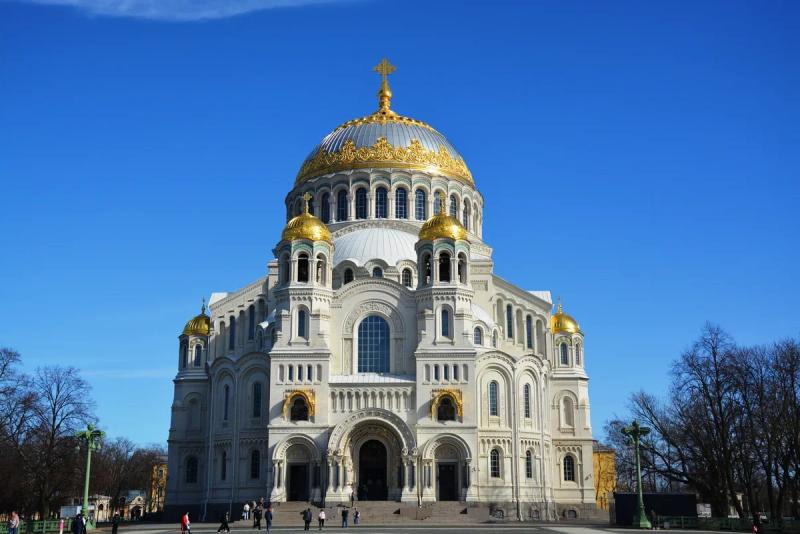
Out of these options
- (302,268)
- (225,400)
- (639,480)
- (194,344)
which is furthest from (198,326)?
(639,480)

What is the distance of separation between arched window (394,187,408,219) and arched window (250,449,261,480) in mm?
17963

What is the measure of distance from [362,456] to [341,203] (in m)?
18.7

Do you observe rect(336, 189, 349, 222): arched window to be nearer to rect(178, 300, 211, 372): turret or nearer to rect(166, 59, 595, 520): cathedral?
rect(166, 59, 595, 520): cathedral

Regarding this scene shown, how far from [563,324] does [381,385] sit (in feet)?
51.2

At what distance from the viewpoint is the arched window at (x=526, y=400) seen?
50.5m

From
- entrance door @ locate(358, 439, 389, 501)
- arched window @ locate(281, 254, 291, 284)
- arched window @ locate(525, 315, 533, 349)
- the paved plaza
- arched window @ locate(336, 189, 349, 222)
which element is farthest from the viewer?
arched window @ locate(336, 189, 349, 222)

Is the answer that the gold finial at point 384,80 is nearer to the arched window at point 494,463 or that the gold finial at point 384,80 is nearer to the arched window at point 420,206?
the arched window at point 420,206

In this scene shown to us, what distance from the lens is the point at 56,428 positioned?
47969 mm

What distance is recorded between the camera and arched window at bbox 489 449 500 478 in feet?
158

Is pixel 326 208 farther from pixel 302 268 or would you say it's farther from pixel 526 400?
pixel 526 400

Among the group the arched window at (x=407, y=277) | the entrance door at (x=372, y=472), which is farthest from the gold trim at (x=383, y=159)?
the entrance door at (x=372, y=472)

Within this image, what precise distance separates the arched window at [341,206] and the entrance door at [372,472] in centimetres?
1722

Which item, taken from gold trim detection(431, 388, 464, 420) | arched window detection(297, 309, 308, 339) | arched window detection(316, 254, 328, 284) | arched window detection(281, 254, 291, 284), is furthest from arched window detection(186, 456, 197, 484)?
gold trim detection(431, 388, 464, 420)

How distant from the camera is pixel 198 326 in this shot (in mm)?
57375
